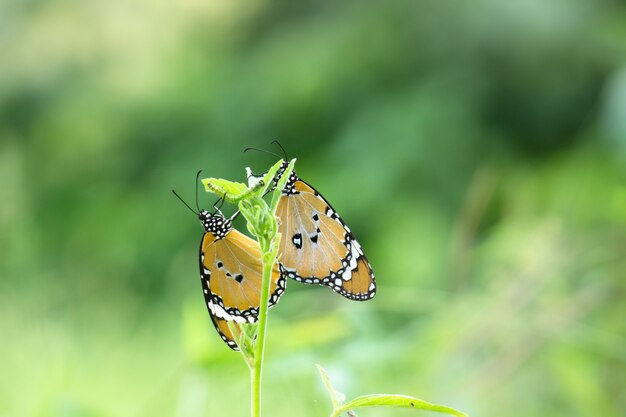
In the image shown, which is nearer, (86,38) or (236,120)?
(236,120)

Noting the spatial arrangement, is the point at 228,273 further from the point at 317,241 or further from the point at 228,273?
the point at 317,241

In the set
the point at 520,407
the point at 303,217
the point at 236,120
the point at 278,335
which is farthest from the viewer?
the point at 236,120

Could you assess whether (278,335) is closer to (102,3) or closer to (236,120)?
(236,120)

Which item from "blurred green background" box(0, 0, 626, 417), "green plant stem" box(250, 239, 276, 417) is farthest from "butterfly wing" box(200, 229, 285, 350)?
"blurred green background" box(0, 0, 626, 417)

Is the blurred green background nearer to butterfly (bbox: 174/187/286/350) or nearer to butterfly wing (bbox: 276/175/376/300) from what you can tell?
butterfly wing (bbox: 276/175/376/300)

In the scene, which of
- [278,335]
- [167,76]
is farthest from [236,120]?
[278,335]

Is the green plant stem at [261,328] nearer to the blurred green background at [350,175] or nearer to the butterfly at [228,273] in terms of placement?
the butterfly at [228,273]
